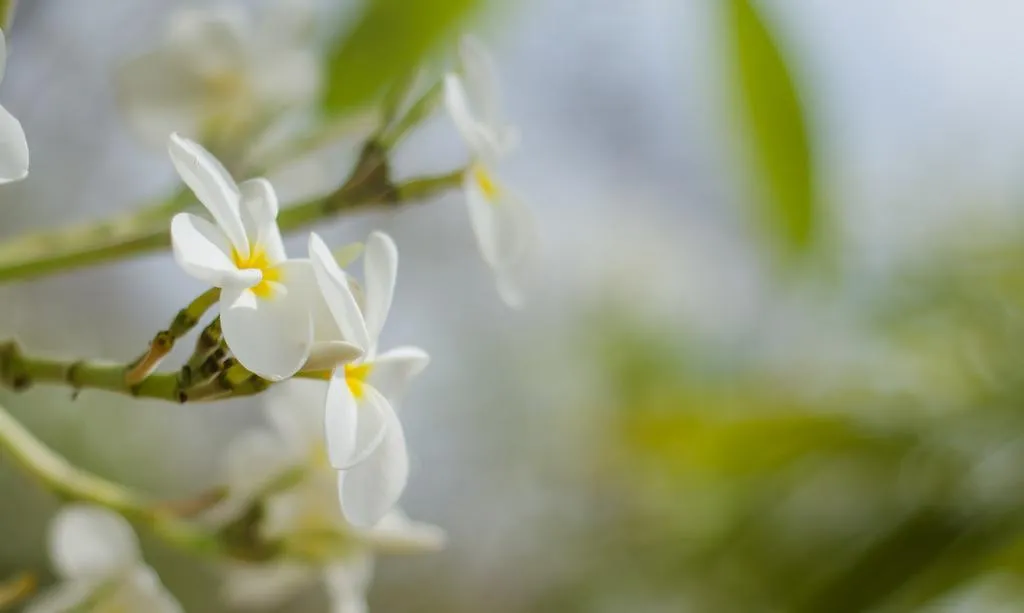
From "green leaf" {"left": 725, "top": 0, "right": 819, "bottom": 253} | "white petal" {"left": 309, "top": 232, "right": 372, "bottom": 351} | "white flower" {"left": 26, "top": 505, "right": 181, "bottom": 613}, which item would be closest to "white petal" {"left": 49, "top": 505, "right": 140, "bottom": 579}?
"white flower" {"left": 26, "top": 505, "right": 181, "bottom": 613}

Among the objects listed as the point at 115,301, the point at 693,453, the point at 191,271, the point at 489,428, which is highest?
the point at 115,301

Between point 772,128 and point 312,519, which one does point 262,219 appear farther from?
point 772,128

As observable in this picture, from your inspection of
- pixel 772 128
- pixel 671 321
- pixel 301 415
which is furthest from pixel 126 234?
pixel 671 321

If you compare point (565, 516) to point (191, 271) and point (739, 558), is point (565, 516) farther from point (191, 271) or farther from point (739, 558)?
point (191, 271)

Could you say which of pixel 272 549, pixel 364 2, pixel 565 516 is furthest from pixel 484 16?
pixel 565 516

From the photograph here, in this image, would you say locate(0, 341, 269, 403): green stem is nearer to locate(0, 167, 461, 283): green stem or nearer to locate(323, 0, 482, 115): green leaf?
locate(0, 167, 461, 283): green stem

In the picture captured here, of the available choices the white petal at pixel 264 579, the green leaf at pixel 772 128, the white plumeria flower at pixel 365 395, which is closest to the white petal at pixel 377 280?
the white plumeria flower at pixel 365 395

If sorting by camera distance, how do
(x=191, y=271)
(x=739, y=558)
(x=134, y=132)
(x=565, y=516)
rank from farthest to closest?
1. (x=565, y=516)
2. (x=739, y=558)
3. (x=134, y=132)
4. (x=191, y=271)
